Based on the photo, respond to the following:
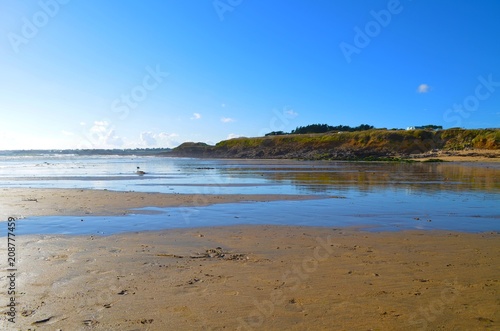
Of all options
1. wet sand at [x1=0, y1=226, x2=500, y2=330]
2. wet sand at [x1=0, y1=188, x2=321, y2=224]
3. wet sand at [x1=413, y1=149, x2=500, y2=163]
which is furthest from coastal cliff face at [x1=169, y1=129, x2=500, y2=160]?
wet sand at [x1=0, y1=226, x2=500, y2=330]

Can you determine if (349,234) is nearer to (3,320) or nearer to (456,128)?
(3,320)

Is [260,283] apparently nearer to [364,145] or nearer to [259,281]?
[259,281]

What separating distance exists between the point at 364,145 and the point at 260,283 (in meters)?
79.0

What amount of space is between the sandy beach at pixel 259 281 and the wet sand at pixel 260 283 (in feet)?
0.06

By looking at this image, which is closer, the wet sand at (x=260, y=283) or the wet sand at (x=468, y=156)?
the wet sand at (x=260, y=283)

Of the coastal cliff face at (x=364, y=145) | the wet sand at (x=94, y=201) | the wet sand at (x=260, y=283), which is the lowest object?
the wet sand at (x=260, y=283)

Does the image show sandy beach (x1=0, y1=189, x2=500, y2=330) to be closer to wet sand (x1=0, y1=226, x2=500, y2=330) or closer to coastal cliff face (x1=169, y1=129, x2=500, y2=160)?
wet sand (x1=0, y1=226, x2=500, y2=330)

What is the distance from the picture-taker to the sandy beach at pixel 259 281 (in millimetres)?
5113

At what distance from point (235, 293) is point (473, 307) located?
3.46 m

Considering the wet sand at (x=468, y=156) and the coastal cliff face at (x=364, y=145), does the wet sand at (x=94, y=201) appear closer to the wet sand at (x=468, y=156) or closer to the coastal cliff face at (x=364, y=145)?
the wet sand at (x=468, y=156)

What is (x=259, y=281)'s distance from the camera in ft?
21.4

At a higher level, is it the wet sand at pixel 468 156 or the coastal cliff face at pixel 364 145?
the coastal cliff face at pixel 364 145

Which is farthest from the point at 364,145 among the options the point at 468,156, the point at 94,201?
the point at 94,201

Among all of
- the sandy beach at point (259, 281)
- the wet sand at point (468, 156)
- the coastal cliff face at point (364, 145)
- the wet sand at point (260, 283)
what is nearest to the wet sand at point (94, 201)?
the sandy beach at point (259, 281)
